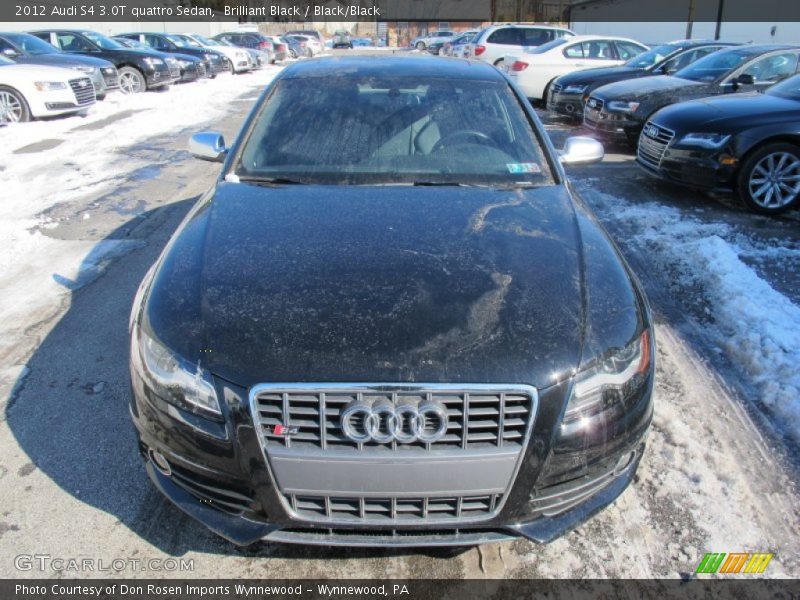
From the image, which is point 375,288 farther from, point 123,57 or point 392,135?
point 123,57

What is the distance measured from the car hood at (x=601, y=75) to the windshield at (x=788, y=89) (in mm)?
4828

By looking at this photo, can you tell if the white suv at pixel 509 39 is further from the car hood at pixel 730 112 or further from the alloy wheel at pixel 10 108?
the alloy wheel at pixel 10 108

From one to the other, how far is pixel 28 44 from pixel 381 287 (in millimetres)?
14339

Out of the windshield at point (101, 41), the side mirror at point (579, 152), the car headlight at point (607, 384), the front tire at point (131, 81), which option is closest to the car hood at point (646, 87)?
the side mirror at point (579, 152)

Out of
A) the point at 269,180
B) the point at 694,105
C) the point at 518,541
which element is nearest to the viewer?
the point at 518,541

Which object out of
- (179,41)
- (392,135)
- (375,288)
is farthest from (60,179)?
(179,41)

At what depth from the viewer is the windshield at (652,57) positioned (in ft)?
41.3

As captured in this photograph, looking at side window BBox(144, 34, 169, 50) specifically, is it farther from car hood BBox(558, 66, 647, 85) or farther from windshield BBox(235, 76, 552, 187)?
windshield BBox(235, 76, 552, 187)

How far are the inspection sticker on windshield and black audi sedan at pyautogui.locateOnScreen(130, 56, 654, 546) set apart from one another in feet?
1.73

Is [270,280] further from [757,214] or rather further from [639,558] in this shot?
[757,214]

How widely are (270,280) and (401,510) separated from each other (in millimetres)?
947

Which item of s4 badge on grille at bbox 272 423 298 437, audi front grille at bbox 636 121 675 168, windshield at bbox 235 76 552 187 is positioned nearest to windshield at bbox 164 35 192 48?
audi front grille at bbox 636 121 675 168

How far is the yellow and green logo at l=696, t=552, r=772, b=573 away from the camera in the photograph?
2.30 m

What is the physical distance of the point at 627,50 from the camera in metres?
14.9
